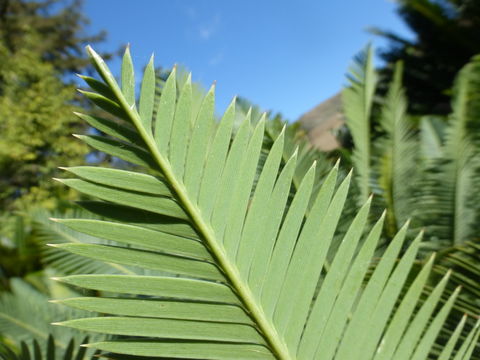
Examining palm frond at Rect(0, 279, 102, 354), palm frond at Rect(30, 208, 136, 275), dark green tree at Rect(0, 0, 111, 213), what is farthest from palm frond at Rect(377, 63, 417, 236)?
dark green tree at Rect(0, 0, 111, 213)

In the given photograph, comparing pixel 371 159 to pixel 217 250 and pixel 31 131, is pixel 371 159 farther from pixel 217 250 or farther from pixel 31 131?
pixel 31 131

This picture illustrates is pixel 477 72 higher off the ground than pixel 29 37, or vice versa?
pixel 29 37

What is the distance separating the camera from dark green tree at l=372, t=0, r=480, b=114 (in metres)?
6.30

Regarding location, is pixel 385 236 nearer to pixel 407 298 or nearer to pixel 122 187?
pixel 407 298

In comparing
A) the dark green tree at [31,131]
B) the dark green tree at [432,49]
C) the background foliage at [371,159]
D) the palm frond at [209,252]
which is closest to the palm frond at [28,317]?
the background foliage at [371,159]

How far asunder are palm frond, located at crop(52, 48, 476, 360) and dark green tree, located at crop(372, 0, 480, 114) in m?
6.49

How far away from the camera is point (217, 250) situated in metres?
0.53

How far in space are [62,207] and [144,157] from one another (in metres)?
3.63

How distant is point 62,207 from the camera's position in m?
3.86

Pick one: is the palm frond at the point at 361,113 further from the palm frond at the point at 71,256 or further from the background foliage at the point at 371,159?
the palm frond at the point at 71,256

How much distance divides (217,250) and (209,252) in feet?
0.04

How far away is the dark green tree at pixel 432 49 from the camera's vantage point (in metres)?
6.30

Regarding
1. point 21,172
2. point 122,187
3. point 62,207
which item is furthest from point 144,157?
point 21,172

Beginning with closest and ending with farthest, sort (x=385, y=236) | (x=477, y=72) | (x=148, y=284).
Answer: (x=148, y=284) → (x=477, y=72) → (x=385, y=236)
